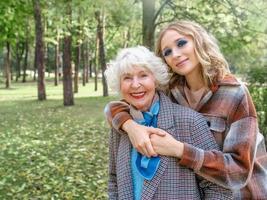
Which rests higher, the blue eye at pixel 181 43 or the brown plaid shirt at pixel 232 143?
the blue eye at pixel 181 43

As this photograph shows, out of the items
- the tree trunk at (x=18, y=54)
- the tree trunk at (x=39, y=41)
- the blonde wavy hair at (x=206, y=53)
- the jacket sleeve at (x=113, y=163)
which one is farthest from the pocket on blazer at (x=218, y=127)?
the tree trunk at (x=18, y=54)

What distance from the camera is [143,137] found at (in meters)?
2.76

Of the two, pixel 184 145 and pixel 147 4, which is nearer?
pixel 184 145

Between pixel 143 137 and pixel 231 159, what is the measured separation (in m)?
0.48

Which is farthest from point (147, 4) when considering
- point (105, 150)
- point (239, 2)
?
point (105, 150)

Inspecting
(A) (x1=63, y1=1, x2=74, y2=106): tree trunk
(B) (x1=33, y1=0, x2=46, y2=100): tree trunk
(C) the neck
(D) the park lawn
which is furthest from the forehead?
(B) (x1=33, y1=0, x2=46, y2=100): tree trunk

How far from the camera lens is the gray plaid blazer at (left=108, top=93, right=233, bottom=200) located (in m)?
2.76

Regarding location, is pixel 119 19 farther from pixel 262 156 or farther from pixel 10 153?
pixel 262 156

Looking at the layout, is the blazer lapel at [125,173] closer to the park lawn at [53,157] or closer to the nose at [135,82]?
the nose at [135,82]

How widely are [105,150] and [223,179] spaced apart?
9215 mm

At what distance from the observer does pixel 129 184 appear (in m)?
2.86

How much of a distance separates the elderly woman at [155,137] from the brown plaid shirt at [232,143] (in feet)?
0.18

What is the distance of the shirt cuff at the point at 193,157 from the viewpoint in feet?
8.93

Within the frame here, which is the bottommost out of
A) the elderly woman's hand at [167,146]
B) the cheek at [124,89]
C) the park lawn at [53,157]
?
the park lawn at [53,157]
